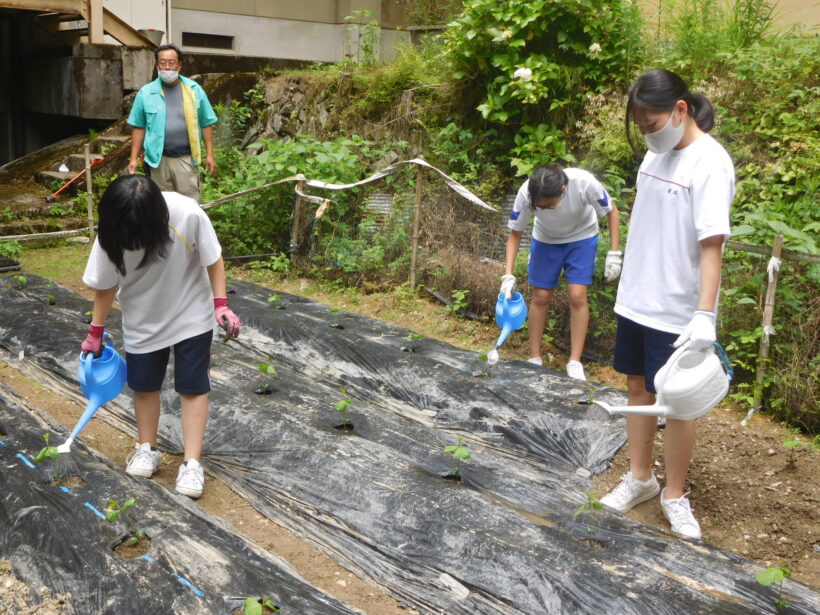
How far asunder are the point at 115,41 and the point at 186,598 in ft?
35.7

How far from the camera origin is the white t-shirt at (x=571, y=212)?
4.29m

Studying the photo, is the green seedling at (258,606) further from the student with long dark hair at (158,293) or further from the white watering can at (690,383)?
the white watering can at (690,383)

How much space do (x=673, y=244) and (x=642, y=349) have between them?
17.4 inches

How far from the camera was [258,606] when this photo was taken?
209 cm

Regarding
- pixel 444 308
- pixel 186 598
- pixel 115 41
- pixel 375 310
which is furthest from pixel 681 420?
pixel 115 41

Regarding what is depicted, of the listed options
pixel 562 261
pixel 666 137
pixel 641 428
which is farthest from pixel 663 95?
pixel 562 261

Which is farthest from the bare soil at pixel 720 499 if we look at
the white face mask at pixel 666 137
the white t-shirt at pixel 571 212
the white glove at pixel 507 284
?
the white face mask at pixel 666 137

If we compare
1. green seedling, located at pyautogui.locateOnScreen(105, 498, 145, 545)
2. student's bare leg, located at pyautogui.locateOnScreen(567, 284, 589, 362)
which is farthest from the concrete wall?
green seedling, located at pyautogui.locateOnScreen(105, 498, 145, 545)

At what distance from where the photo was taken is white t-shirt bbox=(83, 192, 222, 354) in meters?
2.89

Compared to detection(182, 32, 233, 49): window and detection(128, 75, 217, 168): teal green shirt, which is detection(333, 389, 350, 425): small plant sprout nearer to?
detection(128, 75, 217, 168): teal green shirt

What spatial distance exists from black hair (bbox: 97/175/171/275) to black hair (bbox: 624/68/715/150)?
67.0 inches

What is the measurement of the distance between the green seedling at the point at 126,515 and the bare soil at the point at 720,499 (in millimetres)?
336

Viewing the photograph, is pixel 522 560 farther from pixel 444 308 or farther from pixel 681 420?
pixel 444 308

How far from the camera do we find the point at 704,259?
256cm
